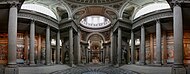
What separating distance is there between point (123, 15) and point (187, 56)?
1508 cm

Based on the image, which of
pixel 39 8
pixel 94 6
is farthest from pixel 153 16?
pixel 39 8

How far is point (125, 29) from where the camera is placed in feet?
112

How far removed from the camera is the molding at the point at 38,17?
25.0 metres

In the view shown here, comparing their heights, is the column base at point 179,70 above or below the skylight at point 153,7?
below

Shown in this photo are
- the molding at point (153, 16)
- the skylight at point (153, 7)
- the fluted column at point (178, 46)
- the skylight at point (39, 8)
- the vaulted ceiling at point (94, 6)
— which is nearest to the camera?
the fluted column at point (178, 46)

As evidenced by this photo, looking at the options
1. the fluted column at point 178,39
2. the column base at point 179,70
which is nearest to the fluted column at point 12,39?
the column base at point 179,70

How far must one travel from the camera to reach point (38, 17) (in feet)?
88.9

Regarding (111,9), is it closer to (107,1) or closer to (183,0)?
(107,1)

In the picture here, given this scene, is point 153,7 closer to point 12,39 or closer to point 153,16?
point 153,16

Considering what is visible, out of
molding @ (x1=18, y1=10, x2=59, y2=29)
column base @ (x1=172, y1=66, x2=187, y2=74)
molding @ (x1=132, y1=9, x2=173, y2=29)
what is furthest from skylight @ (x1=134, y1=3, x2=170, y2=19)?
molding @ (x1=18, y1=10, x2=59, y2=29)

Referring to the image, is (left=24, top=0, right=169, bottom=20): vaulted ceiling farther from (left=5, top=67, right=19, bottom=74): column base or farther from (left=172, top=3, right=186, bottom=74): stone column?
(left=5, top=67, right=19, bottom=74): column base

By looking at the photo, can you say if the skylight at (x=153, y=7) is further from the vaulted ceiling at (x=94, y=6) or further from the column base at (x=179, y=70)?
the column base at (x=179, y=70)

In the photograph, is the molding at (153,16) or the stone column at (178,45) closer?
the stone column at (178,45)

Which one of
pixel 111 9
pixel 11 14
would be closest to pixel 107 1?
pixel 111 9
